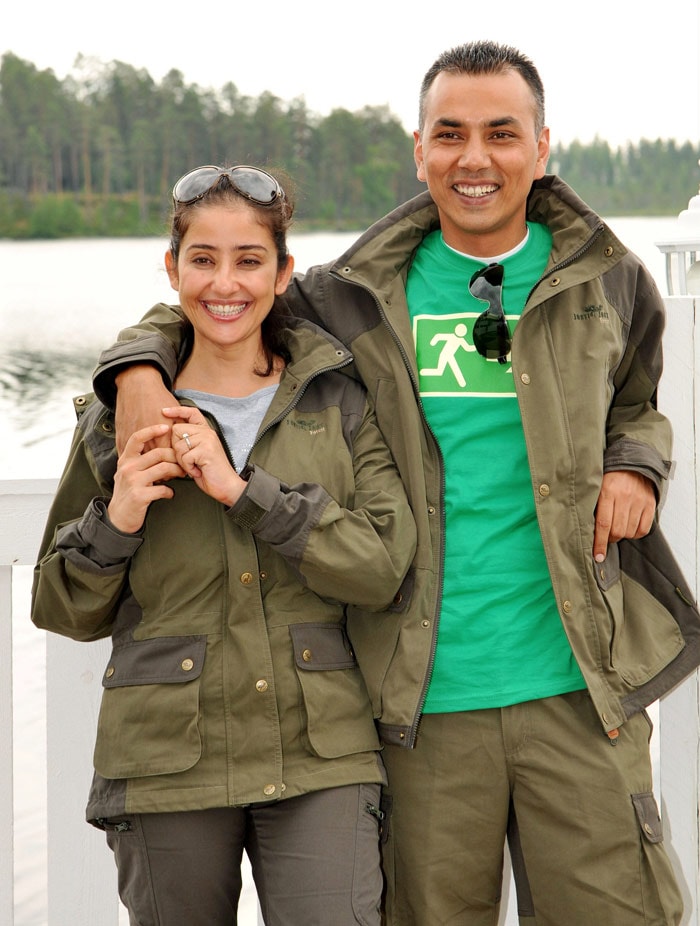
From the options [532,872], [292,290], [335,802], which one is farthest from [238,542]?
[532,872]

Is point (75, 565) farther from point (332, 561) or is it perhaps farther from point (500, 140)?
point (500, 140)

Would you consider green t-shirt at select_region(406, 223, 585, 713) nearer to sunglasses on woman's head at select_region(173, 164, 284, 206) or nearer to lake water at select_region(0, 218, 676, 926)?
sunglasses on woman's head at select_region(173, 164, 284, 206)

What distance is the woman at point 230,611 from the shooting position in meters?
1.70

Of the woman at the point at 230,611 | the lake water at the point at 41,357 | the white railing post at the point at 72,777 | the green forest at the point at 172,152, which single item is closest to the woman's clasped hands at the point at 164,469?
the woman at the point at 230,611

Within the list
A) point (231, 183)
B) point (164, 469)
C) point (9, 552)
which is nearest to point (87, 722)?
point (9, 552)

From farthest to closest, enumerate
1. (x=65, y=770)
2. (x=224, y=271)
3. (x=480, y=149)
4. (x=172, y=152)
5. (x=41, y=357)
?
(x=41, y=357) < (x=172, y=152) < (x=65, y=770) < (x=480, y=149) < (x=224, y=271)

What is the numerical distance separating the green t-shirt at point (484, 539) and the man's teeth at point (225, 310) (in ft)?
1.12

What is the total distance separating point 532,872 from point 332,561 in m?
0.72

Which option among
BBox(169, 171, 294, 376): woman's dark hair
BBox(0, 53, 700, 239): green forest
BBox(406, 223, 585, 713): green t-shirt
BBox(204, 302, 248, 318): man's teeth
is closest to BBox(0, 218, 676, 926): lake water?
BBox(0, 53, 700, 239): green forest

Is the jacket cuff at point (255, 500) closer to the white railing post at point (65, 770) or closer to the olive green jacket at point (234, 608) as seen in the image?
the olive green jacket at point (234, 608)

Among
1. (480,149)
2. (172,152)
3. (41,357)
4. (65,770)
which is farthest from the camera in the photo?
(41,357)

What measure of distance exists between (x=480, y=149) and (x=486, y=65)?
0.54ft

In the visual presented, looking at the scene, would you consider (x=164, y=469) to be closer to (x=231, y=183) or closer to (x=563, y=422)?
(x=231, y=183)

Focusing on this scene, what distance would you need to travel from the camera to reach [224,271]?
1.85 m
